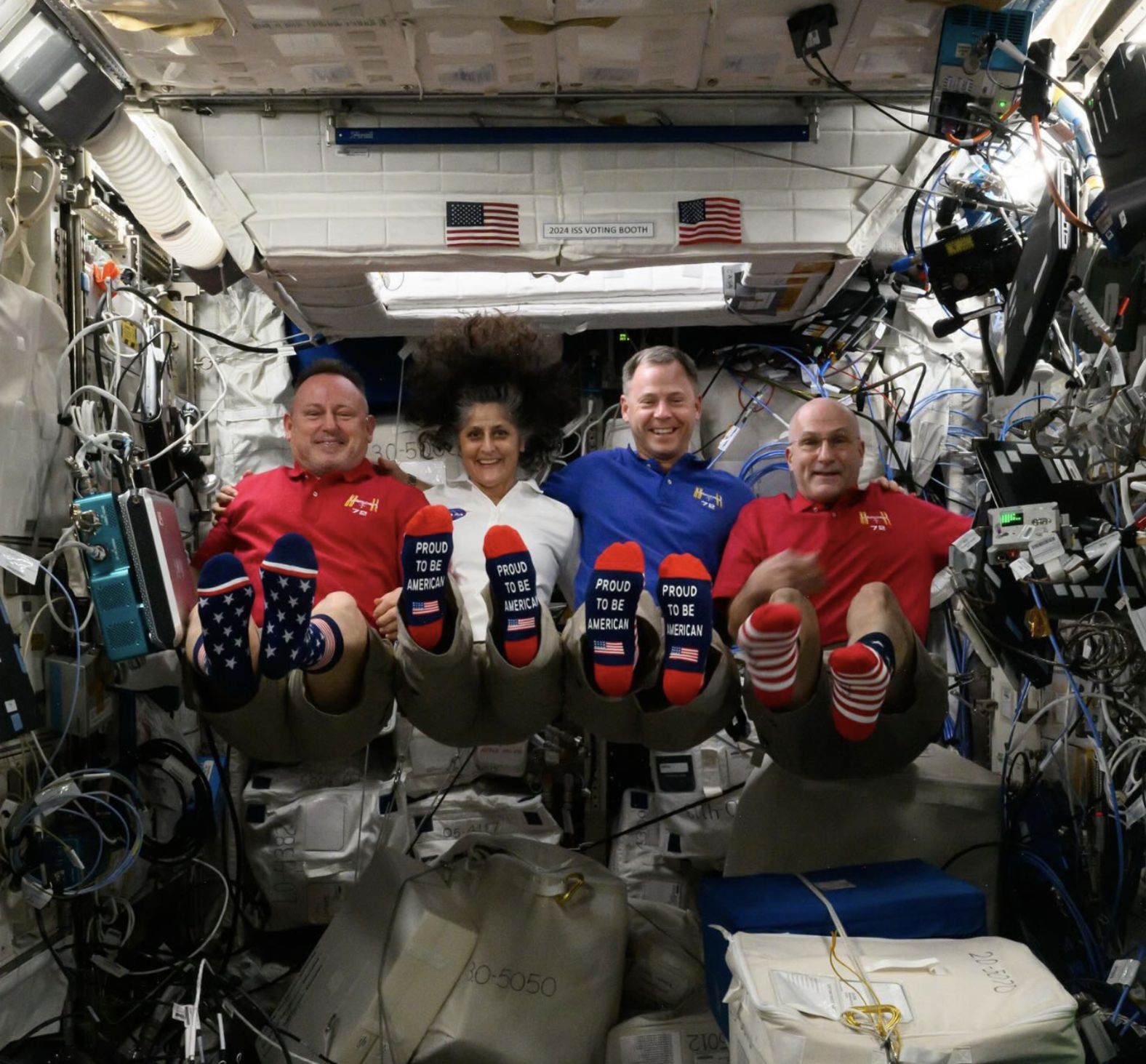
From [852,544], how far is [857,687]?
0.81 metres

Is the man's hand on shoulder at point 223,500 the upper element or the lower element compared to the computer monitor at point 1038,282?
lower

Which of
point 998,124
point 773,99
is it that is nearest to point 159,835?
point 773,99

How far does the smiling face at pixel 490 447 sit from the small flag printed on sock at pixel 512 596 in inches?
33.6

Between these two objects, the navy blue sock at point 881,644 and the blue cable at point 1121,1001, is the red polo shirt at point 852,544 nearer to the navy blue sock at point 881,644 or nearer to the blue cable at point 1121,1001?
the navy blue sock at point 881,644

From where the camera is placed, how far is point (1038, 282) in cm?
244

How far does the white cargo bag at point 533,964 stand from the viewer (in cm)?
253

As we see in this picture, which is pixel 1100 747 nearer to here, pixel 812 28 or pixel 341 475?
pixel 812 28

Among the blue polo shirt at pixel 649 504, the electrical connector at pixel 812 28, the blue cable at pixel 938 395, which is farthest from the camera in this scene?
the blue cable at pixel 938 395

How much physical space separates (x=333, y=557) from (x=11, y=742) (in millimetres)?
1027

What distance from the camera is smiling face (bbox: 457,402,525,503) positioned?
3303mm

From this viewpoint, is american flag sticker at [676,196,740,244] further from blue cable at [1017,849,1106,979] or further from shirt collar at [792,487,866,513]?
blue cable at [1017,849,1106,979]

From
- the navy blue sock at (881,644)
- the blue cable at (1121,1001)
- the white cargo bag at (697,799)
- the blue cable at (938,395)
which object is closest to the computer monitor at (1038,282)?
the navy blue sock at (881,644)

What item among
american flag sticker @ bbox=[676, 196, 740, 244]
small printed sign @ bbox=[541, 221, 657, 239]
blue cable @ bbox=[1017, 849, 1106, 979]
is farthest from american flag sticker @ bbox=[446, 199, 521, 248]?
blue cable @ bbox=[1017, 849, 1106, 979]

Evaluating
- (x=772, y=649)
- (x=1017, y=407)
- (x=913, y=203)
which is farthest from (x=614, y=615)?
(x=1017, y=407)
